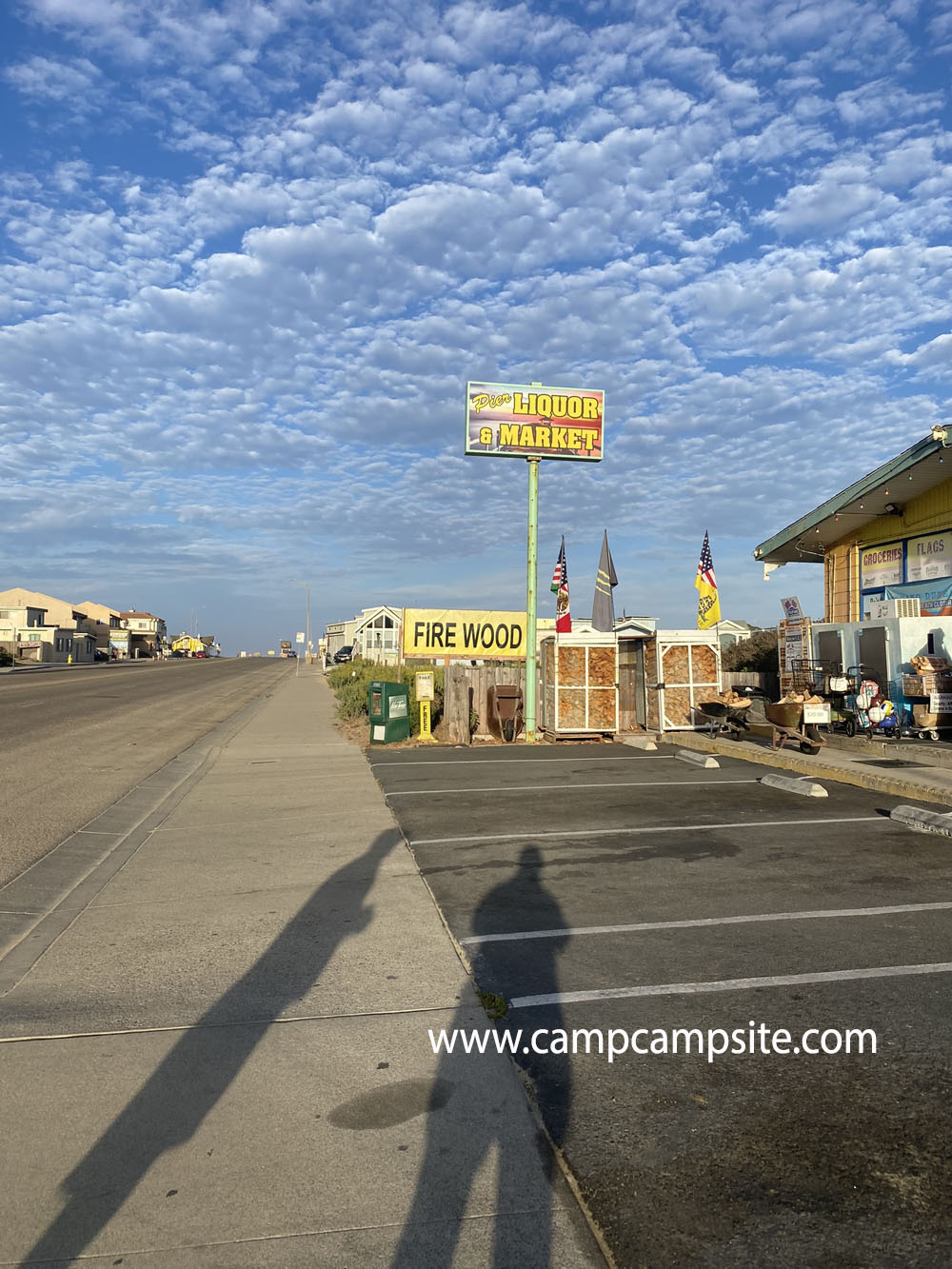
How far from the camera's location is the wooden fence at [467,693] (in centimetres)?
1872

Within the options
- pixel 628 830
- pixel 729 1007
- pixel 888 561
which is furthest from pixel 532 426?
pixel 729 1007

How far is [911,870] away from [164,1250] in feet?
20.3

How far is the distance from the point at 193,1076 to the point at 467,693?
14.9 meters

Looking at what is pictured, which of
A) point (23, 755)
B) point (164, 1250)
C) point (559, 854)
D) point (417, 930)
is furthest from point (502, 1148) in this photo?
point (23, 755)

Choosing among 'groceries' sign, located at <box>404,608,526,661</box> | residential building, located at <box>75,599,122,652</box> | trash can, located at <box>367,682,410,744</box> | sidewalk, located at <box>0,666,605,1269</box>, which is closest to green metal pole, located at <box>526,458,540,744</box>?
trash can, located at <box>367,682,410,744</box>

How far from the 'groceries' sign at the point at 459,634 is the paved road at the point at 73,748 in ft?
20.9

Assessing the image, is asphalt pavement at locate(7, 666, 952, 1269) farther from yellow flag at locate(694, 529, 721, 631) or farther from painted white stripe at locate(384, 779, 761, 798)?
yellow flag at locate(694, 529, 721, 631)

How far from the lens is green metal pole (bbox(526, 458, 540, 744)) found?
19125 millimetres

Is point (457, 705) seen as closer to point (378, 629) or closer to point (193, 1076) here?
point (193, 1076)

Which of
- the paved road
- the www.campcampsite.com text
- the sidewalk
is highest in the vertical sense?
the paved road

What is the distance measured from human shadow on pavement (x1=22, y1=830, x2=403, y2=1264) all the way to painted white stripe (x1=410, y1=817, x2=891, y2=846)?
2.42 meters

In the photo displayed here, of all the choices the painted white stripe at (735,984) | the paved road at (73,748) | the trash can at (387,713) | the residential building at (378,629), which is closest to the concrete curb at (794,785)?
the painted white stripe at (735,984)

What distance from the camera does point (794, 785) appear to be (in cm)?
1132

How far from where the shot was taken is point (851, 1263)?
258cm
